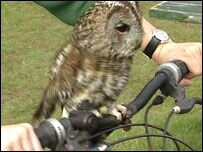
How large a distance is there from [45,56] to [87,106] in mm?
4073

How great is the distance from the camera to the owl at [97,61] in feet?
5.61

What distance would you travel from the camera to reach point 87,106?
5.24 ft

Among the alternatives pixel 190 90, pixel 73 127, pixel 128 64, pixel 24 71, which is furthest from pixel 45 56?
pixel 73 127

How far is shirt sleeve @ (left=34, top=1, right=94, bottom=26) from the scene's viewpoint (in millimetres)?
2162

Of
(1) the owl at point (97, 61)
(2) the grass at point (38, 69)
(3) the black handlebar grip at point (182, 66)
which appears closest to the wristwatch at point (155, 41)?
(1) the owl at point (97, 61)

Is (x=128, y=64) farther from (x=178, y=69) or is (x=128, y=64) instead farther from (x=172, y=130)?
(x=172, y=130)

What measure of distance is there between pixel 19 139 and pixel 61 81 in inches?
25.9

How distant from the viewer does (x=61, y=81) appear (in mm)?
1811

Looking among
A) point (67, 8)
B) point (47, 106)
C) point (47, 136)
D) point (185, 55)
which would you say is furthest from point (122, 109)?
point (67, 8)

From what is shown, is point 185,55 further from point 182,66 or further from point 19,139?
point 19,139

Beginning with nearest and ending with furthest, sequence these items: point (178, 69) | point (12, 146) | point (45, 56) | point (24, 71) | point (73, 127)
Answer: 1. point (12, 146)
2. point (73, 127)
3. point (178, 69)
4. point (24, 71)
5. point (45, 56)

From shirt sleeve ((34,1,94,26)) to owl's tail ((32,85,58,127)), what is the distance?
439mm

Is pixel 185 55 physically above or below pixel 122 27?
below

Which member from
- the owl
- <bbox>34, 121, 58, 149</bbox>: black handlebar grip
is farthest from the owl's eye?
<bbox>34, 121, 58, 149</bbox>: black handlebar grip
